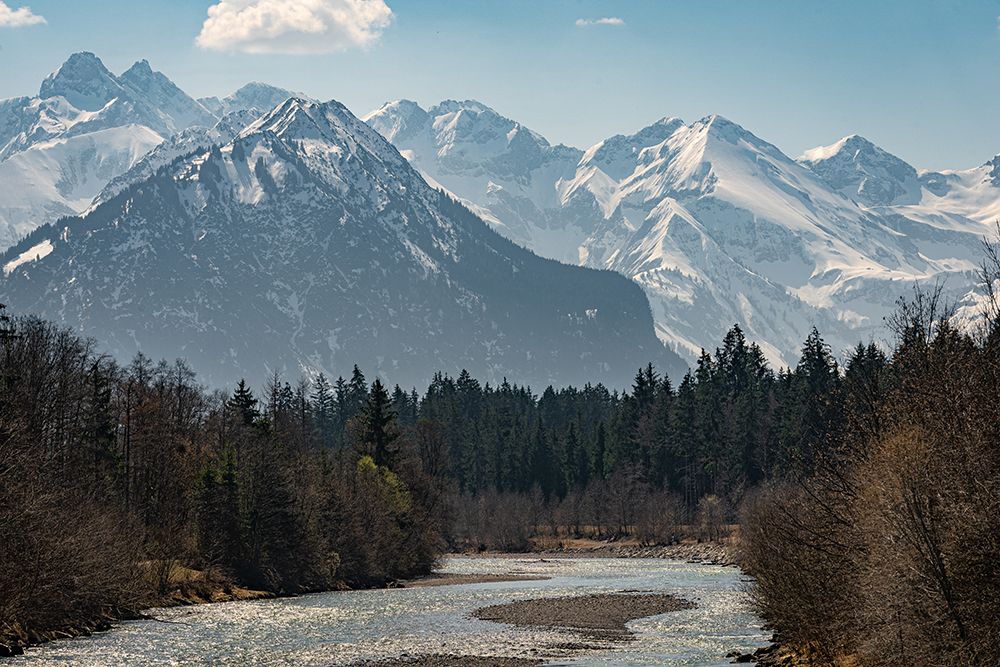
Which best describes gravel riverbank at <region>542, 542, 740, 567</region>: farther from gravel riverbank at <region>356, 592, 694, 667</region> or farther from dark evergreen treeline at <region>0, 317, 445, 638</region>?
gravel riverbank at <region>356, 592, 694, 667</region>

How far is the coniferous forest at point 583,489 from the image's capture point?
74.6ft

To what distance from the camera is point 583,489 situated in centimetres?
16738

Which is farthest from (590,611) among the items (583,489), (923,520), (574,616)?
(583,489)

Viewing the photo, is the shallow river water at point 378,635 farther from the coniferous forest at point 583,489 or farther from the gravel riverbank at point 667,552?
the gravel riverbank at point 667,552

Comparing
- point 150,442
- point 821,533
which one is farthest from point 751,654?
point 150,442

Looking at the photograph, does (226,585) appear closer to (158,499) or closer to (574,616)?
(158,499)

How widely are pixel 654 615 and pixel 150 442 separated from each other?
43.7 metres

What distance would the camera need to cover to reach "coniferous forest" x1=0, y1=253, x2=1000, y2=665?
22734mm

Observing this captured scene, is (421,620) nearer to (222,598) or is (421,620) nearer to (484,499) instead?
(222,598)

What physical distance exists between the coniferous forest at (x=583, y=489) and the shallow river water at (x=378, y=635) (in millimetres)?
3060

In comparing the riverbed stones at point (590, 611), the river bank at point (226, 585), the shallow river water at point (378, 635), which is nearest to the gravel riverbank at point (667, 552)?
the river bank at point (226, 585)

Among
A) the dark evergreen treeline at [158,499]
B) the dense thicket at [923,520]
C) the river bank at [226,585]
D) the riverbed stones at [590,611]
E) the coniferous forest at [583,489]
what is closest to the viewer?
the dense thicket at [923,520]

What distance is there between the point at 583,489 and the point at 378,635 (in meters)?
122

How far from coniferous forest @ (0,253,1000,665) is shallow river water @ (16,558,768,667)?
3060 mm
